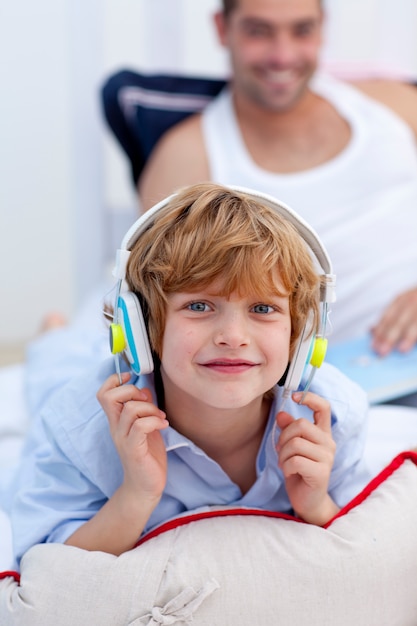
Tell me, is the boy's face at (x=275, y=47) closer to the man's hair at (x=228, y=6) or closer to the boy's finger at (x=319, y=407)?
the man's hair at (x=228, y=6)

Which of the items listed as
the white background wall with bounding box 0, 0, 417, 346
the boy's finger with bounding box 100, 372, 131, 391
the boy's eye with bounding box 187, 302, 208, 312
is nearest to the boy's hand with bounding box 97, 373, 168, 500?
the boy's finger with bounding box 100, 372, 131, 391

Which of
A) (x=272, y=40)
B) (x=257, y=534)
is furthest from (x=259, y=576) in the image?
(x=272, y=40)

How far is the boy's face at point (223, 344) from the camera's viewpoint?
84 cm

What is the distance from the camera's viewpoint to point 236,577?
0.88 m

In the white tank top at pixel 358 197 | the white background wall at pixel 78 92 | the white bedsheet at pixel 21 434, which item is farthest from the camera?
the white background wall at pixel 78 92

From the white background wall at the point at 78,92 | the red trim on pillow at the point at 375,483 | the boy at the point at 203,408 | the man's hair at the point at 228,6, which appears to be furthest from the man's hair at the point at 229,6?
the red trim on pillow at the point at 375,483

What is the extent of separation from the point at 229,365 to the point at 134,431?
0.43 feet

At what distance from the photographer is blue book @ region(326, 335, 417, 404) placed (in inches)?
54.5

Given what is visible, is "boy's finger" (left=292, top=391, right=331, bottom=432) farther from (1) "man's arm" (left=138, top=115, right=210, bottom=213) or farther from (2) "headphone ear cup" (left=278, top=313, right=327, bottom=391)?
(1) "man's arm" (left=138, top=115, right=210, bottom=213)

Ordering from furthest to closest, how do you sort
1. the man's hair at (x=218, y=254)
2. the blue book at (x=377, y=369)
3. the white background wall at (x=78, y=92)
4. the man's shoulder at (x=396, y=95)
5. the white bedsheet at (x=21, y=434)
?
1. the white background wall at (x=78, y=92)
2. the man's shoulder at (x=396, y=95)
3. the blue book at (x=377, y=369)
4. the white bedsheet at (x=21, y=434)
5. the man's hair at (x=218, y=254)

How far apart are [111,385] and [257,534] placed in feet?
0.76

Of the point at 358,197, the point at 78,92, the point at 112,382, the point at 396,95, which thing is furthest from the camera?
the point at 78,92

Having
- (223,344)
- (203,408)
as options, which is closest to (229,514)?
(203,408)

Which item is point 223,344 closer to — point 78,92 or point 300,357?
point 300,357
